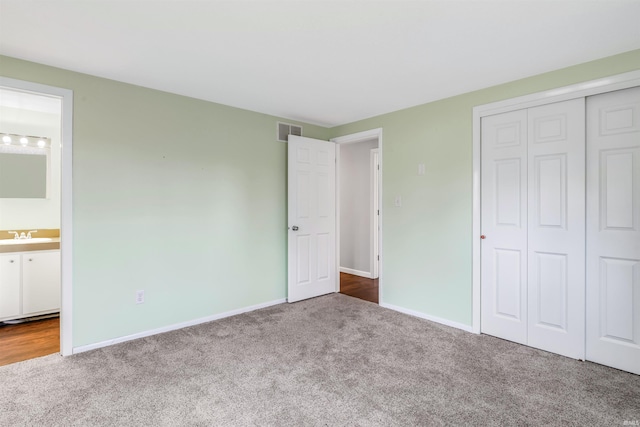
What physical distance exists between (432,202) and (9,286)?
4.49 meters

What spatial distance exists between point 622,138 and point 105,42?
3727 millimetres

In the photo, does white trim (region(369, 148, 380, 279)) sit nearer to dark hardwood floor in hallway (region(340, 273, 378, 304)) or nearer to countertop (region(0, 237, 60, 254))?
dark hardwood floor in hallway (region(340, 273, 378, 304))

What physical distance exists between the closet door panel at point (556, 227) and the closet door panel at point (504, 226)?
6 cm

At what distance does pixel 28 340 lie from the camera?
2961 millimetres

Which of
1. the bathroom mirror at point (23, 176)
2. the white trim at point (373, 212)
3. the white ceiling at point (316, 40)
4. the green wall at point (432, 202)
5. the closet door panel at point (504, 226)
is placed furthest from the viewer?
the white trim at point (373, 212)

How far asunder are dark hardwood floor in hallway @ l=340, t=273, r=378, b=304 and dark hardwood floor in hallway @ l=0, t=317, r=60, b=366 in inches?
127

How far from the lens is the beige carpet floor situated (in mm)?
1850

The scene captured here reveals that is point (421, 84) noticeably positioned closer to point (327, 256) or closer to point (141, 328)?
point (327, 256)

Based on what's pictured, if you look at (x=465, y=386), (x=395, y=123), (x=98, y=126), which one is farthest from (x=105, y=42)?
(x=465, y=386)

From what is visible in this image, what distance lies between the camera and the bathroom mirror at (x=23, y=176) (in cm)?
360

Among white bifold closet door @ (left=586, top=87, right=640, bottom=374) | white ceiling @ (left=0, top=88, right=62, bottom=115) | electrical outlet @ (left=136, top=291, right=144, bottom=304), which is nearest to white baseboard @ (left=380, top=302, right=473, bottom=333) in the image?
white bifold closet door @ (left=586, top=87, right=640, bottom=374)

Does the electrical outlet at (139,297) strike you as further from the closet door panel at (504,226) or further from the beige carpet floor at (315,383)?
the closet door panel at (504,226)

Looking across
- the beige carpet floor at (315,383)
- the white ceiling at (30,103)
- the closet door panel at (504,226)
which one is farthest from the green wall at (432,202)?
the white ceiling at (30,103)

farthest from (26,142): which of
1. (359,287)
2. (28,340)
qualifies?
(359,287)
